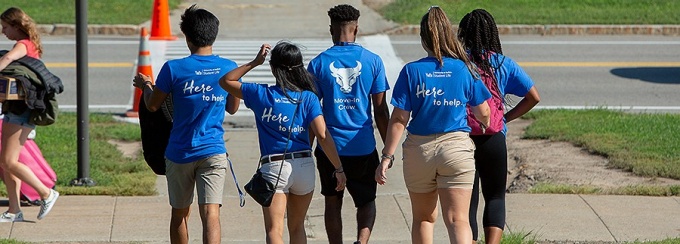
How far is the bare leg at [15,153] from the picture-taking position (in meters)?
7.63

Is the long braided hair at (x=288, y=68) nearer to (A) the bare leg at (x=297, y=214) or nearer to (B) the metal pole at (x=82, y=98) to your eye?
(A) the bare leg at (x=297, y=214)

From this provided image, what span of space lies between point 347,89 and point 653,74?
35.0ft

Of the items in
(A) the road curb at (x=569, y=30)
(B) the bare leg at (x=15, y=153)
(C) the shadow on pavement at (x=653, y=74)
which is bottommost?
(A) the road curb at (x=569, y=30)

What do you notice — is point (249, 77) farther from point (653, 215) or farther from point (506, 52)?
point (653, 215)

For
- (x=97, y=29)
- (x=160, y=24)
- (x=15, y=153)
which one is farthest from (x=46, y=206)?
(x=97, y=29)

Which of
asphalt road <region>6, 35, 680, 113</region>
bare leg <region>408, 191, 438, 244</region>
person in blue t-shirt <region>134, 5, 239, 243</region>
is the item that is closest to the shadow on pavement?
asphalt road <region>6, 35, 680, 113</region>

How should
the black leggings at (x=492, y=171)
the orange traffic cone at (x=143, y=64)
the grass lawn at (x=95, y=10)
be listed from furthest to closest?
the grass lawn at (x=95, y=10), the orange traffic cone at (x=143, y=64), the black leggings at (x=492, y=171)

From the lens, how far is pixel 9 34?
7668 millimetres

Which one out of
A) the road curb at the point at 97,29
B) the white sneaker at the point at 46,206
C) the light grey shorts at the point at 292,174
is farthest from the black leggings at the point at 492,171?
the road curb at the point at 97,29

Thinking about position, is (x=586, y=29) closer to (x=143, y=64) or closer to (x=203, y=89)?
(x=143, y=64)

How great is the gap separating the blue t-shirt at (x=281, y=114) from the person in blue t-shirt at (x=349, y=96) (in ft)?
1.23

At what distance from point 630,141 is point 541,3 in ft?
37.6

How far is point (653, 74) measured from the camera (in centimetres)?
1593

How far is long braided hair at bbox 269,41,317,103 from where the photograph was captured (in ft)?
19.4
